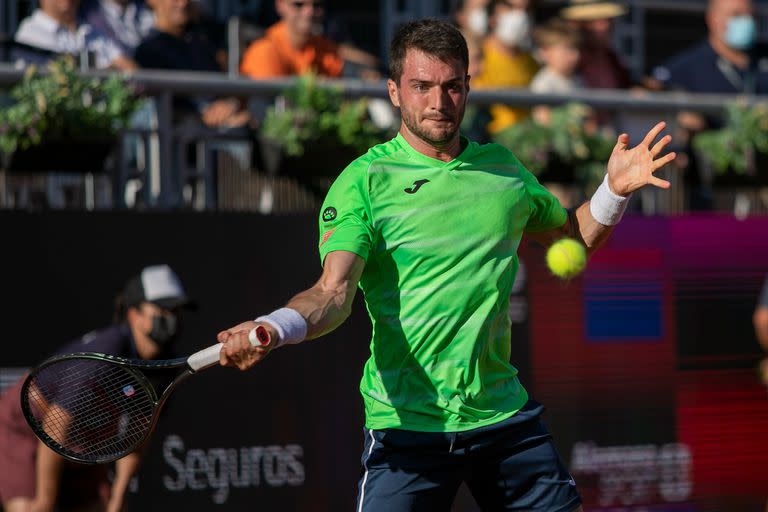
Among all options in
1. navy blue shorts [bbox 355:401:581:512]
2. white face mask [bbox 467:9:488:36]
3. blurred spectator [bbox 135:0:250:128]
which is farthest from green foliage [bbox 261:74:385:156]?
navy blue shorts [bbox 355:401:581:512]

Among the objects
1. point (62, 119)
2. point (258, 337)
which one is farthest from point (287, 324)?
point (62, 119)

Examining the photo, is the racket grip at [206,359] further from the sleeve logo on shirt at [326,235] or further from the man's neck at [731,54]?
the man's neck at [731,54]

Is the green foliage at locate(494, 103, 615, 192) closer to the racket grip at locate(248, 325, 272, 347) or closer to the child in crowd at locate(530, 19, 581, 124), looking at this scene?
the child in crowd at locate(530, 19, 581, 124)

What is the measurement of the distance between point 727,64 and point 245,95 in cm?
420

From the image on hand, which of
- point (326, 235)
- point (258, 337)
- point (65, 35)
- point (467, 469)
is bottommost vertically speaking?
point (467, 469)

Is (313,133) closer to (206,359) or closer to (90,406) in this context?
(90,406)

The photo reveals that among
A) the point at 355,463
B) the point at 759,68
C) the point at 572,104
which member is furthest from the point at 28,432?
the point at 759,68

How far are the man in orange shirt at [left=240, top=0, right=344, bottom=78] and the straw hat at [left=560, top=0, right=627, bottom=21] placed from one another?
2227mm

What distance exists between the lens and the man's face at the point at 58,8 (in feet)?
27.1

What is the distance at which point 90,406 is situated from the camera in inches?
199

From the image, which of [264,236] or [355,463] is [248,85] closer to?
[264,236]

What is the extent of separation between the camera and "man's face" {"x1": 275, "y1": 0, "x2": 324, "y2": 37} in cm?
862

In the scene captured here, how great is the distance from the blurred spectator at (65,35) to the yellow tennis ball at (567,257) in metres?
3.71

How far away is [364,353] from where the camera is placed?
741 cm
